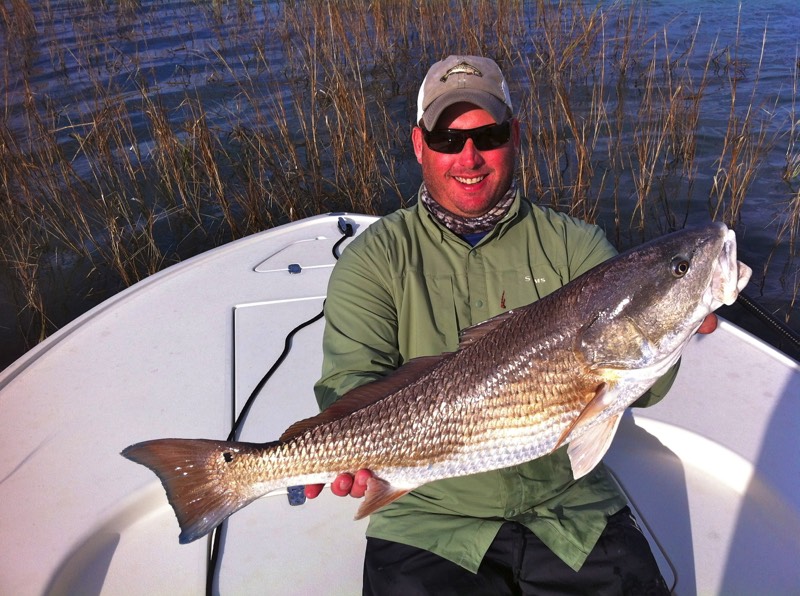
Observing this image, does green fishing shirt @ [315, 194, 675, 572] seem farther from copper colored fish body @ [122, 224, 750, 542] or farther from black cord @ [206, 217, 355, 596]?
black cord @ [206, 217, 355, 596]

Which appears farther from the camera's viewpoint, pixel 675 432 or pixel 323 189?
pixel 323 189

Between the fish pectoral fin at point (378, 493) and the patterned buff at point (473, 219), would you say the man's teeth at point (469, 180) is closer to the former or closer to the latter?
the patterned buff at point (473, 219)

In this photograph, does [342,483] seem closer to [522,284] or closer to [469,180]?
[522,284]

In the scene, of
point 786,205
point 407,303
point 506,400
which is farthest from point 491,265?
point 786,205

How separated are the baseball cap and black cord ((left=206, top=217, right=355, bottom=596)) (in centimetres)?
156

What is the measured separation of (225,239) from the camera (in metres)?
7.15

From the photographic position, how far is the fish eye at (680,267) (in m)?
2.13

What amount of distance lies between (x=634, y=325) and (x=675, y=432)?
1.21 meters

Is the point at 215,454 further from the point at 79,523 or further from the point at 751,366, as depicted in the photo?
the point at 751,366

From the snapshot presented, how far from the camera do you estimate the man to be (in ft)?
7.72

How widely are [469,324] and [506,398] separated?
22.5 inches

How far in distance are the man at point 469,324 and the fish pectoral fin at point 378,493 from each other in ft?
0.11

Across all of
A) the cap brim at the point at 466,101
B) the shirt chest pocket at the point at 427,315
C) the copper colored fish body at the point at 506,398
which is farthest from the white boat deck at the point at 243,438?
the cap brim at the point at 466,101

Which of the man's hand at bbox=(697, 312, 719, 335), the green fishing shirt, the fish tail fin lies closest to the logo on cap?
the green fishing shirt
